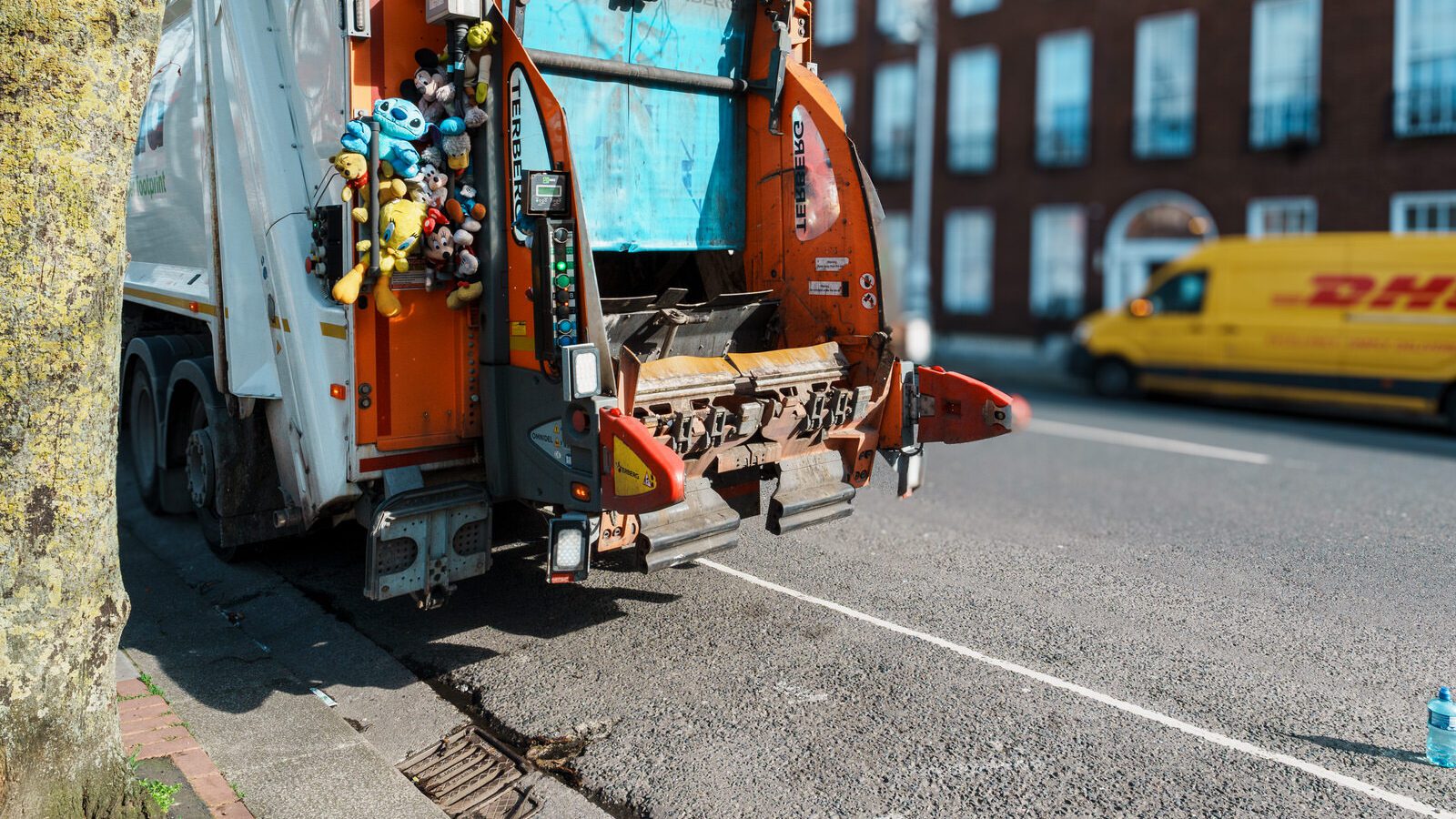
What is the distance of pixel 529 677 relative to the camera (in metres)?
4.97

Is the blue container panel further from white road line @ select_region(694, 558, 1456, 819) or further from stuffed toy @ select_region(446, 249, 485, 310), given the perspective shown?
white road line @ select_region(694, 558, 1456, 819)

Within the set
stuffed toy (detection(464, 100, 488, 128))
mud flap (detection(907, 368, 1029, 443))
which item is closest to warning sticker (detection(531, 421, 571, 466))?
stuffed toy (detection(464, 100, 488, 128))

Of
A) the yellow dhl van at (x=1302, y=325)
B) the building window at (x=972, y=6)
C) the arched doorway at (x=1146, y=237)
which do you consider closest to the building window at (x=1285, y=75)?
the arched doorway at (x=1146, y=237)

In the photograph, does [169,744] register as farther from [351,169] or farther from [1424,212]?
[1424,212]

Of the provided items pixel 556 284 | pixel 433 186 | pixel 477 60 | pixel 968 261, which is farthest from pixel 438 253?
pixel 968 261

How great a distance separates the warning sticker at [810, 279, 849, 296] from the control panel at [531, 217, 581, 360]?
5.58ft

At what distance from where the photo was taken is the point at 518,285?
479cm

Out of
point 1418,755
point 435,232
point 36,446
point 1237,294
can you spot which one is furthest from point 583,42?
point 1237,294

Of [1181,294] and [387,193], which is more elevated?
[387,193]

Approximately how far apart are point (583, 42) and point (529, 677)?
278 cm

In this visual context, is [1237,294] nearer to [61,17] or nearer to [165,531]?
[165,531]

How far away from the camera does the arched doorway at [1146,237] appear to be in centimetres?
2142

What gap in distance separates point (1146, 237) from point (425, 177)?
19692mm

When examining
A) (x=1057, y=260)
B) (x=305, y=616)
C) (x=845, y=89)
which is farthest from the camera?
(x=845, y=89)
